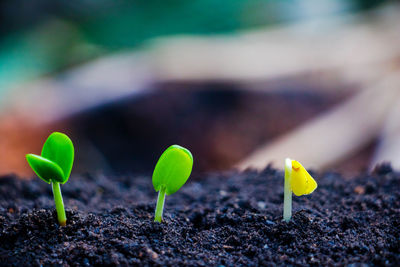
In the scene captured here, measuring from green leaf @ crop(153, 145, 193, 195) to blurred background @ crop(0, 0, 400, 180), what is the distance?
1.39 metres

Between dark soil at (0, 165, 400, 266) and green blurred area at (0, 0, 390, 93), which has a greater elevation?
green blurred area at (0, 0, 390, 93)

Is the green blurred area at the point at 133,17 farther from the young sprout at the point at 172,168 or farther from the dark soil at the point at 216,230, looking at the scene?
the young sprout at the point at 172,168

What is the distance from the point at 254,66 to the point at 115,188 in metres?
1.89

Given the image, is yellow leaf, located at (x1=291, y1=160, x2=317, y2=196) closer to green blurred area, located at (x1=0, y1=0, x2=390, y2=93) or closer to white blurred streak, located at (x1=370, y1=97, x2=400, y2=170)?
white blurred streak, located at (x1=370, y1=97, x2=400, y2=170)

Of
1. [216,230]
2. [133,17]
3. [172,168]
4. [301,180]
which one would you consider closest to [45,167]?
[172,168]

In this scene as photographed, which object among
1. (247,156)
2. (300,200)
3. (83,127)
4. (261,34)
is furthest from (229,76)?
(300,200)

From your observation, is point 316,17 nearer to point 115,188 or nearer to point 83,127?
point 83,127

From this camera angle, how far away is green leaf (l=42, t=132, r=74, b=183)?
0.71 meters

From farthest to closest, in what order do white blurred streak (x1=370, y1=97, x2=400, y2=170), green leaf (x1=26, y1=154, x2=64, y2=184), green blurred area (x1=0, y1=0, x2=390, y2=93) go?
green blurred area (x1=0, y1=0, x2=390, y2=93) < white blurred streak (x1=370, y1=97, x2=400, y2=170) < green leaf (x1=26, y1=154, x2=64, y2=184)

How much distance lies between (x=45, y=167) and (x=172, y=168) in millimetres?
220

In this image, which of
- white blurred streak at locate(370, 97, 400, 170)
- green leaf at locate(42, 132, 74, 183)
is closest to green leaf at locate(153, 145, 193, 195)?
green leaf at locate(42, 132, 74, 183)

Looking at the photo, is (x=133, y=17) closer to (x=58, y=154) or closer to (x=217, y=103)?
(x=217, y=103)

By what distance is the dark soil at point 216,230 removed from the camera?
666 mm

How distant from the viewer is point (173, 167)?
0.71m
